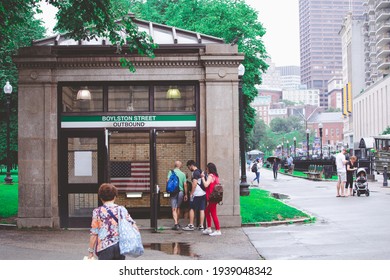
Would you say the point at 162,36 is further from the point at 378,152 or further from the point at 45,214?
the point at 378,152

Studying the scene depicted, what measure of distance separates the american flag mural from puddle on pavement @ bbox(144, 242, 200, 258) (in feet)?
11.6

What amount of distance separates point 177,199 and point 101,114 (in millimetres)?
2872

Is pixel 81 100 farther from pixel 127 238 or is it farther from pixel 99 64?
pixel 127 238

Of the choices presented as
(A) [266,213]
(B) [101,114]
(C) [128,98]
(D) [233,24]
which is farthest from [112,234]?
(D) [233,24]

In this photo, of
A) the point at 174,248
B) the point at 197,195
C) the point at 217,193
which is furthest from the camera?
the point at 197,195

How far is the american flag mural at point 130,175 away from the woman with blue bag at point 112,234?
30.3 feet

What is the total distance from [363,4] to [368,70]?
14.2 m

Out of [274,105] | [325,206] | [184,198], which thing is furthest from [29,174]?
[274,105]

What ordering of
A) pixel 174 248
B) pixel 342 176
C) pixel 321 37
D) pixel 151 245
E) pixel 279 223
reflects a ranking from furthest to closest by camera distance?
pixel 321 37
pixel 342 176
pixel 279 223
pixel 151 245
pixel 174 248

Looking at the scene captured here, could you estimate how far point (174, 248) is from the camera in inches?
488

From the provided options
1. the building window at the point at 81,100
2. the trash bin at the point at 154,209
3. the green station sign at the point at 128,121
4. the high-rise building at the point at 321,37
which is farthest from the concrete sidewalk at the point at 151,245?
the high-rise building at the point at 321,37

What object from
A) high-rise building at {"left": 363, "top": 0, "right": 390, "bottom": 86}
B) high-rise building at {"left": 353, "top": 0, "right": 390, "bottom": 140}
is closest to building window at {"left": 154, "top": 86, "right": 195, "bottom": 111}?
high-rise building at {"left": 353, "top": 0, "right": 390, "bottom": 140}

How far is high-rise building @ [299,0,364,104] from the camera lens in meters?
21.2

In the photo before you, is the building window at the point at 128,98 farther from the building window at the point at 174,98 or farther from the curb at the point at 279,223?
the curb at the point at 279,223
